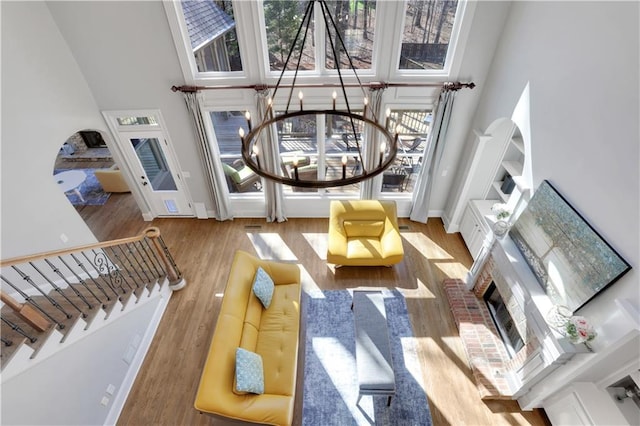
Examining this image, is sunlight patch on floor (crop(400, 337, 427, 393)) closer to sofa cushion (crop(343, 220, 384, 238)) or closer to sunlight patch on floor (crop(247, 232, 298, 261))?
sofa cushion (crop(343, 220, 384, 238))

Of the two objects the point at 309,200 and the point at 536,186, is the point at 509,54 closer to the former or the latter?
the point at 536,186

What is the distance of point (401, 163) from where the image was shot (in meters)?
6.05

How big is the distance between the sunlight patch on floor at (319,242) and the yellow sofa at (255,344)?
110 centimetres

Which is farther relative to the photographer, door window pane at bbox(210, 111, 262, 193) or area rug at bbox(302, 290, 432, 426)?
door window pane at bbox(210, 111, 262, 193)

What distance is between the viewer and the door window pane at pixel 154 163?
19.2 feet

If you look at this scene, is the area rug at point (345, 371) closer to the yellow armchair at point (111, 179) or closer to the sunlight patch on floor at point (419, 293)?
the sunlight patch on floor at point (419, 293)

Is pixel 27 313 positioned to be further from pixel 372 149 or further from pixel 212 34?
pixel 372 149

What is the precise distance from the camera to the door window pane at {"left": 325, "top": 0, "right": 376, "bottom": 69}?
445cm

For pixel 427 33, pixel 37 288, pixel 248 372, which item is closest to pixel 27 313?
pixel 37 288

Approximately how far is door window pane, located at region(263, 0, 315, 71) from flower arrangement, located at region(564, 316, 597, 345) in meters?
4.81

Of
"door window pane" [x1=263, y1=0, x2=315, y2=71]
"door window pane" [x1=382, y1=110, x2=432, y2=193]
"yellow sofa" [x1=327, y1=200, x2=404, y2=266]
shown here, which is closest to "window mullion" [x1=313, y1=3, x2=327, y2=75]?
"door window pane" [x1=263, y1=0, x2=315, y2=71]

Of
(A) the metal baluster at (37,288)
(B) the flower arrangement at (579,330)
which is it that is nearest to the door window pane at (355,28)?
(B) the flower arrangement at (579,330)

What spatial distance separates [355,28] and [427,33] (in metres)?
1.13

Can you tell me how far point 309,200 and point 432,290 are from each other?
300 cm
